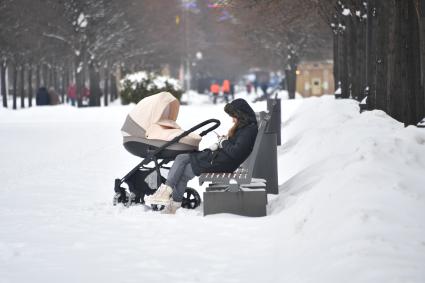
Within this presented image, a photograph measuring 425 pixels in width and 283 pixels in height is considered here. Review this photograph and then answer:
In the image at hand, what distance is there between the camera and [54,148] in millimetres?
19578

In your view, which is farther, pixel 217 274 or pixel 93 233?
pixel 93 233

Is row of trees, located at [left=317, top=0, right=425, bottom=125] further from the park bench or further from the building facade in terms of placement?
the building facade

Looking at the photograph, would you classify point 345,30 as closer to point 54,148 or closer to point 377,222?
point 54,148

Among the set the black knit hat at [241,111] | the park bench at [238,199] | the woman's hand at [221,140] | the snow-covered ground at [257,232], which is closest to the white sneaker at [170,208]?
the snow-covered ground at [257,232]

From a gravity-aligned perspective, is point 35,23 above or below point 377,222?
above

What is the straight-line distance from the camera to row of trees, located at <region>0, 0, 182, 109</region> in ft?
141

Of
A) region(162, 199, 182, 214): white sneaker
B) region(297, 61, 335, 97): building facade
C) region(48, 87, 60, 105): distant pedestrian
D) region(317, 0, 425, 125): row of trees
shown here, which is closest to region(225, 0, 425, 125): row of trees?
region(317, 0, 425, 125): row of trees

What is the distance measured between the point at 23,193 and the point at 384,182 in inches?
215

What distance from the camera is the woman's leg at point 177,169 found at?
31.4ft

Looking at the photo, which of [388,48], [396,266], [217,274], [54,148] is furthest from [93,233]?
[54,148]

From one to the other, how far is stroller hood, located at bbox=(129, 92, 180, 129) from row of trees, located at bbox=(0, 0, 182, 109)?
2877 centimetres

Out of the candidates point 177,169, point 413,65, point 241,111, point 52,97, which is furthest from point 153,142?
point 52,97

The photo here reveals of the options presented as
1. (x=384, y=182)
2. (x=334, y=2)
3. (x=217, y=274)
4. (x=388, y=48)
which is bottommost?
(x=217, y=274)

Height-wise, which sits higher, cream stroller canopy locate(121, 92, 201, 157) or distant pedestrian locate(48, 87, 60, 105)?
distant pedestrian locate(48, 87, 60, 105)
